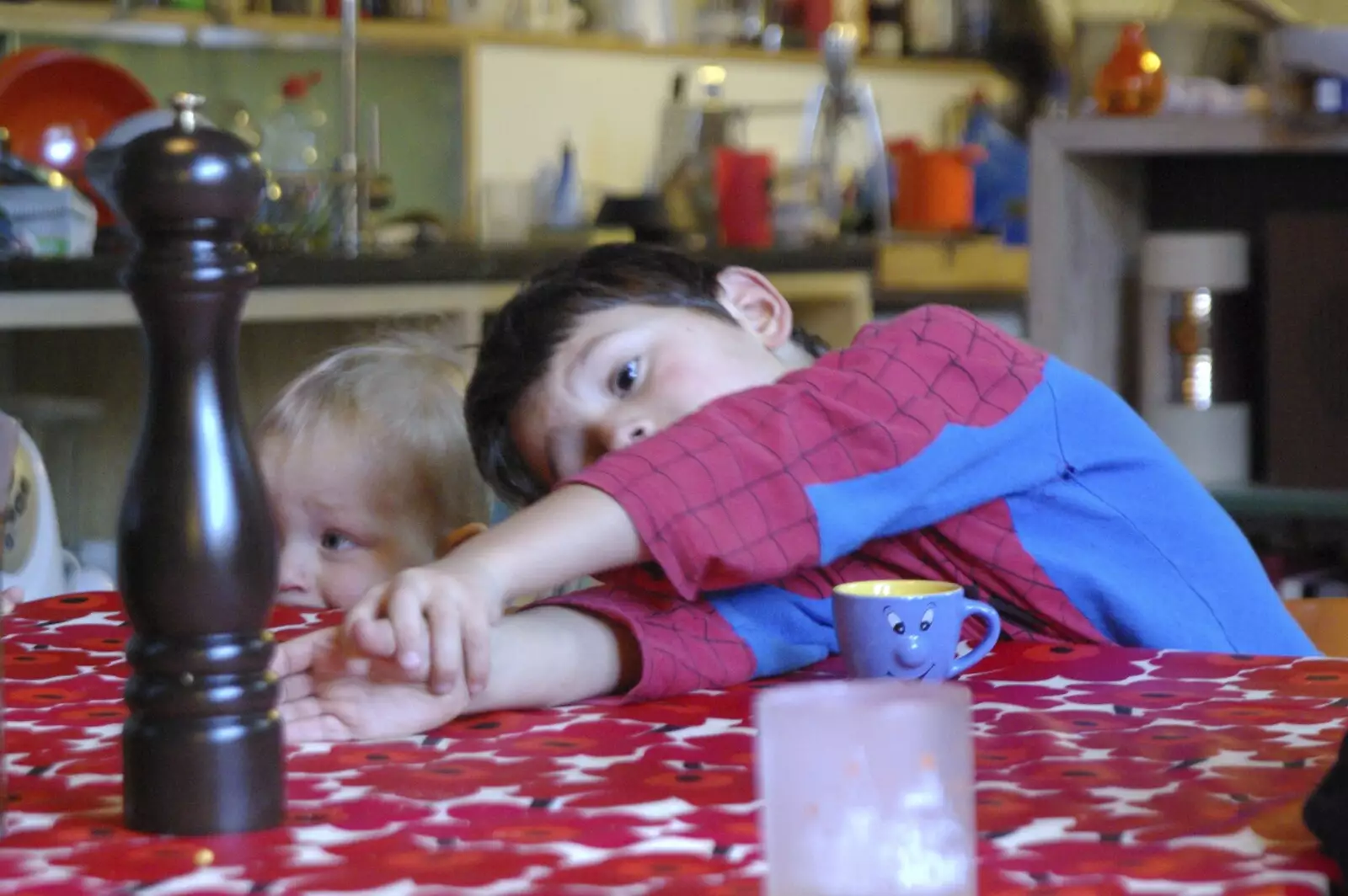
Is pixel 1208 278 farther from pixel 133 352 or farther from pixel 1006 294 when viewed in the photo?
pixel 133 352

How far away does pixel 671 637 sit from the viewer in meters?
0.94

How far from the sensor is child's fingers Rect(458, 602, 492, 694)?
81 centimetres

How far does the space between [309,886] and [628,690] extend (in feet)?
1.14

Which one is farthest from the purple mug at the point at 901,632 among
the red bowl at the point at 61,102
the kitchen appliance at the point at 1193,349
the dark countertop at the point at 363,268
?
the red bowl at the point at 61,102

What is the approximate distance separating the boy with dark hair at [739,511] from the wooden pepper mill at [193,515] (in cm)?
16

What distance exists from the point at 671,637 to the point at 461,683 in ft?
0.47

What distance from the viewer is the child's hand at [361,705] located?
81 centimetres

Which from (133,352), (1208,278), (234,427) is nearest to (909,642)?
(234,427)

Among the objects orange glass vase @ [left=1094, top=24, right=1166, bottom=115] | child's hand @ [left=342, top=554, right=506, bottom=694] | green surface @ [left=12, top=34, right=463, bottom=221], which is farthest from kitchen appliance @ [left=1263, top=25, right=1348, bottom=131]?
green surface @ [left=12, top=34, right=463, bottom=221]

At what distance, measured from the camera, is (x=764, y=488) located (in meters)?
0.98

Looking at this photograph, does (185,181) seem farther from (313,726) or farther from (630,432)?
(630,432)

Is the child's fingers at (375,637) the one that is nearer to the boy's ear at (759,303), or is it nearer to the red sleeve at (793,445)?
the red sleeve at (793,445)

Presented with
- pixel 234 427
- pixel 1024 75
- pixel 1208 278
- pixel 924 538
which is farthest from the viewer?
pixel 1024 75

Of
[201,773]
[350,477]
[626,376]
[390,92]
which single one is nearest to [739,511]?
[626,376]
